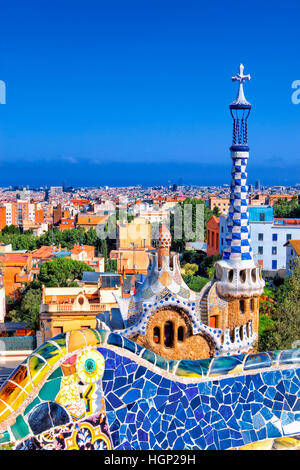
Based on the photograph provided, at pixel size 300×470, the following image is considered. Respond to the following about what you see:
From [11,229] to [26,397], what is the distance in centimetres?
4469

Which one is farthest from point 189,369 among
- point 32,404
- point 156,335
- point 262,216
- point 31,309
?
point 262,216

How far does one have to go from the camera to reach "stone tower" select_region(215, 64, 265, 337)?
25.7 ft

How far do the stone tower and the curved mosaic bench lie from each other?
373 cm

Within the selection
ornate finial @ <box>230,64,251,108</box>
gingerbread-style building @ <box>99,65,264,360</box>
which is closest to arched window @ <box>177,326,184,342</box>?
gingerbread-style building @ <box>99,65,264,360</box>

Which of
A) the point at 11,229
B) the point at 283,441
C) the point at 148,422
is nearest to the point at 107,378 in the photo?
the point at 148,422

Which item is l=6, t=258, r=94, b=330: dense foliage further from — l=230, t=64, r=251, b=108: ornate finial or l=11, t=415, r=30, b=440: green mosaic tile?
l=11, t=415, r=30, b=440: green mosaic tile

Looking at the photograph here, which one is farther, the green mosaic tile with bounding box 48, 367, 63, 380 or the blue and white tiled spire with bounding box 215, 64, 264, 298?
the blue and white tiled spire with bounding box 215, 64, 264, 298

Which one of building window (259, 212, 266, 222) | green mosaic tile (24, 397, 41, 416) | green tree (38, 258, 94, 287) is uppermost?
building window (259, 212, 266, 222)

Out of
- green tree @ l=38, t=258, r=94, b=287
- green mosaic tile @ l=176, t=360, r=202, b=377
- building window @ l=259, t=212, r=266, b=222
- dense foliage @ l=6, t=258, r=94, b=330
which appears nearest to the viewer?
green mosaic tile @ l=176, t=360, r=202, b=377

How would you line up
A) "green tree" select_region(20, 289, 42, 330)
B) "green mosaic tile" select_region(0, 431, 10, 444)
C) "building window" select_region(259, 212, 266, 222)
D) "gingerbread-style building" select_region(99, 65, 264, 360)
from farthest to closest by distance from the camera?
"building window" select_region(259, 212, 266, 222) → "green tree" select_region(20, 289, 42, 330) → "gingerbread-style building" select_region(99, 65, 264, 360) → "green mosaic tile" select_region(0, 431, 10, 444)

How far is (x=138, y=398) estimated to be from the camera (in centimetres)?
373

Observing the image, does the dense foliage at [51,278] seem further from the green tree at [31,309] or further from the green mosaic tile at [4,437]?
the green mosaic tile at [4,437]

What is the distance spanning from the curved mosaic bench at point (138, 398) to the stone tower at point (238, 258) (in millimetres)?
3729

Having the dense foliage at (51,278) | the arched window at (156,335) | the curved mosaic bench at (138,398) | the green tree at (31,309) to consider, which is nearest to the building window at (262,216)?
the dense foliage at (51,278)
